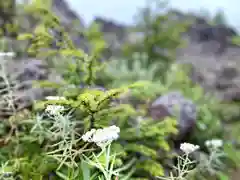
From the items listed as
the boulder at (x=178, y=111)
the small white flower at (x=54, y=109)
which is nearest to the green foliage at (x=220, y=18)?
the boulder at (x=178, y=111)

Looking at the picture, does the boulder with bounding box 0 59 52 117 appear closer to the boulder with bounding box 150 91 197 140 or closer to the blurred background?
the blurred background

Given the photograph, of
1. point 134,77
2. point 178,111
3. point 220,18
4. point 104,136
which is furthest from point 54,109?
point 220,18

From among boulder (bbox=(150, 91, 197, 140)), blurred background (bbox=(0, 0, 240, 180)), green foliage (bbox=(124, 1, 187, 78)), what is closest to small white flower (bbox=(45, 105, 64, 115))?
blurred background (bbox=(0, 0, 240, 180))

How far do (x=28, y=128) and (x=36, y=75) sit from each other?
561 mm

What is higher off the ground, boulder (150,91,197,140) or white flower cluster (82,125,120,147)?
white flower cluster (82,125,120,147)

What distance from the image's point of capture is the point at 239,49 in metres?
5.81

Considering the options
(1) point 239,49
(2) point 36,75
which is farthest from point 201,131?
(1) point 239,49

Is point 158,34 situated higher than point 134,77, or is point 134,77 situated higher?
point 158,34

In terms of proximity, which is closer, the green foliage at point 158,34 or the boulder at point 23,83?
the boulder at point 23,83

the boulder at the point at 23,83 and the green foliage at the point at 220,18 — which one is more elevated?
the green foliage at the point at 220,18

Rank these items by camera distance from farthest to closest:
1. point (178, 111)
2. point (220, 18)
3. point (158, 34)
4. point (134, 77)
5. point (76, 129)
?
1. point (220, 18)
2. point (158, 34)
3. point (134, 77)
4. point (178, 111)
5. point (76, 129)

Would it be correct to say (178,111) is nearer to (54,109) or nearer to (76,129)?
(76,129)

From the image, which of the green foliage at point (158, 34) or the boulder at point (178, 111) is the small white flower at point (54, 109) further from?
the green foliage at point (158, 34)

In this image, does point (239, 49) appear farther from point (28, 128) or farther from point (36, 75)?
point (28, 128)
